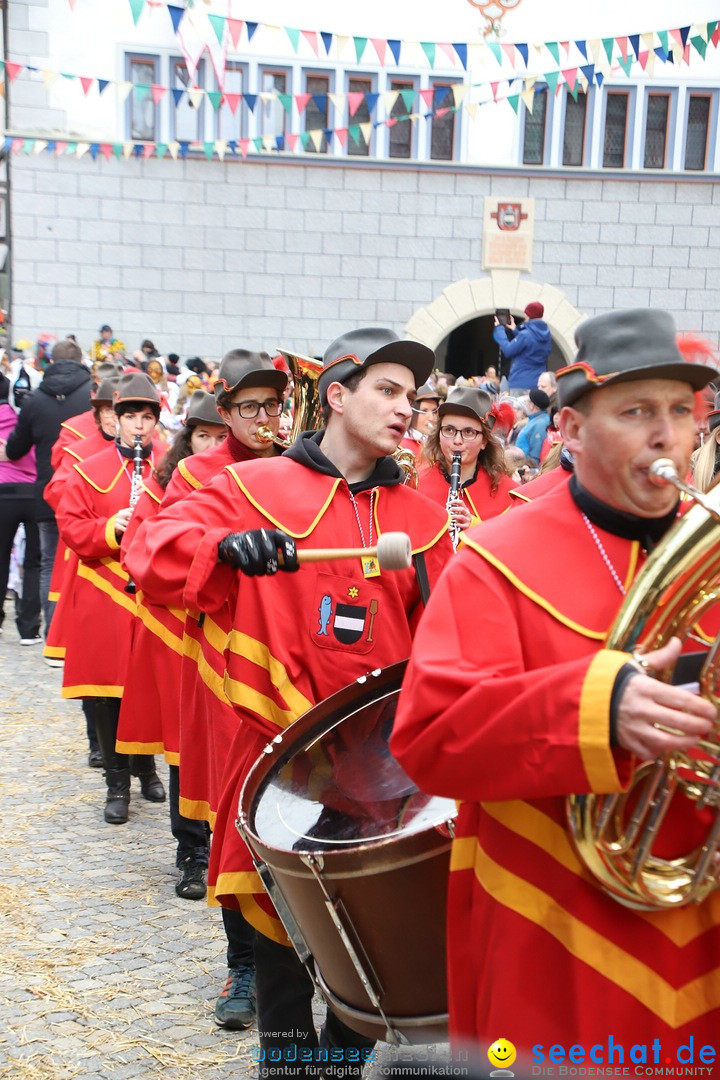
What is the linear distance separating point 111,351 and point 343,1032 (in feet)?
Answer: 52.6

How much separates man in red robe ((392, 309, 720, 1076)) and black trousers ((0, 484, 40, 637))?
862 cm

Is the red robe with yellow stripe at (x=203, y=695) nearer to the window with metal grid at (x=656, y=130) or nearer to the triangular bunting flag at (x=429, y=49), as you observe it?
the triangular bunting flag at (x=429, y=49)

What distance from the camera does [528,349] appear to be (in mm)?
12070

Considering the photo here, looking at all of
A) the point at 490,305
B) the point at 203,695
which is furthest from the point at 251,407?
the point at 490,305

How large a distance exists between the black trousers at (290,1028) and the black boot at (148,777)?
3.39 meters

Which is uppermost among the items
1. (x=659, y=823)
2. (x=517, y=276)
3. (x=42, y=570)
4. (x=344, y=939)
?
(x=517, y=276)

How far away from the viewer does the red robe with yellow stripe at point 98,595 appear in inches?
248

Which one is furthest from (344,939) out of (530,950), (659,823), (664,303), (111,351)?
(664,303)

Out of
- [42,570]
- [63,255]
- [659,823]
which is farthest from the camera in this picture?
[63,255]

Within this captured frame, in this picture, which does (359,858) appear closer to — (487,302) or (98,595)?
(98,595)

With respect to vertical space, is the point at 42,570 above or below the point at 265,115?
below

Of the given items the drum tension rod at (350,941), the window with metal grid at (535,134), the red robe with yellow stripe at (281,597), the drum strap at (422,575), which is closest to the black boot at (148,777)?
the red robe with yellow stripe at (281,597)

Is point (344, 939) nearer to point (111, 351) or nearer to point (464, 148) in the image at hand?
point (111, 351)

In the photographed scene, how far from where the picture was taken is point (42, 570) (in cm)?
1067
